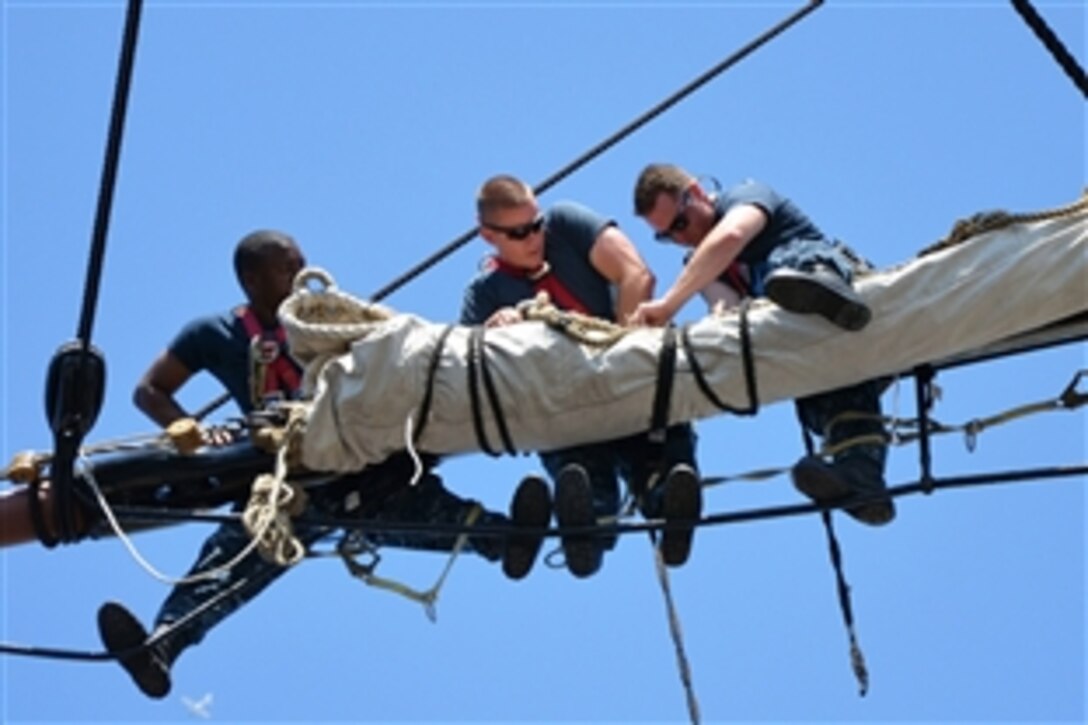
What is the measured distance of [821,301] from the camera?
10.3 m

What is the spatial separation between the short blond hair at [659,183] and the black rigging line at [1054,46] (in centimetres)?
140

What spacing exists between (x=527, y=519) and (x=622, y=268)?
3.62ft

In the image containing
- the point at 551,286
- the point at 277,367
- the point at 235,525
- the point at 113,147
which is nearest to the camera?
the point at 113,147

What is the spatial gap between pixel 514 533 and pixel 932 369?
160 cm

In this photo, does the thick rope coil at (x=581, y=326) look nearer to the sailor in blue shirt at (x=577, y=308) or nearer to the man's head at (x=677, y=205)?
the sailor in blue shirt at (x=577, y=308)

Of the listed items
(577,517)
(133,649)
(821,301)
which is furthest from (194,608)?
(821,301)

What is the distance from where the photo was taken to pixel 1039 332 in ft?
34.9

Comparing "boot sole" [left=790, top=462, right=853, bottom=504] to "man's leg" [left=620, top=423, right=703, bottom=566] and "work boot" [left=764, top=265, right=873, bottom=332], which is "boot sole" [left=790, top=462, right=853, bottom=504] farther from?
"work boot" [left=764, top=265, right=873, bottom=332]

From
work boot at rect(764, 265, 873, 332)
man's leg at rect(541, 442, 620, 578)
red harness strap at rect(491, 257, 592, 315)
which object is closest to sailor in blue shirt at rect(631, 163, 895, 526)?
work boot at rect(764, 265, 873, 332)

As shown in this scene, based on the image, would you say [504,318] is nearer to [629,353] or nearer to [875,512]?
[629,353]

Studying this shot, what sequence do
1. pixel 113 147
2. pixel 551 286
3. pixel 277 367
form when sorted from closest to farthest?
pixel 113 147 < pixel 551 286 < pixel 277 367

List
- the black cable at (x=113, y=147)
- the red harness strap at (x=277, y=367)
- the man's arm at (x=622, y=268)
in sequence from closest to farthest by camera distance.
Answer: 1. the black cable at (x=113, y=147)
2. the man's arm at (x=622, y=268)
3. the red harness strap at (x=277, y=367)

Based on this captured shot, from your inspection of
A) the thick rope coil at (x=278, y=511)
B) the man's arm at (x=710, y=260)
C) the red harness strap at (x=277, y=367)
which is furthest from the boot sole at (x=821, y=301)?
the red harness strap at (x=277, y=367)

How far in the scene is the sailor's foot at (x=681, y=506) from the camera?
10.4 metres
